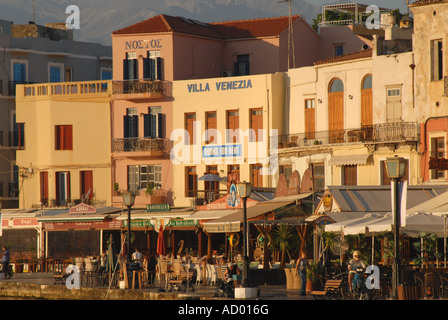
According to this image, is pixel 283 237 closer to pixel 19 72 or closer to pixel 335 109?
Answer: pixel 335 109

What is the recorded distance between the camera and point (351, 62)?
4681 centimetres

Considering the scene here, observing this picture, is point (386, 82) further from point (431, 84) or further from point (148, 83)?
point (148, 83)

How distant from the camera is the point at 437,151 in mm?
42531

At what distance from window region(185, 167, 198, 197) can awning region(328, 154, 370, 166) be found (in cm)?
847

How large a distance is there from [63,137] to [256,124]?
11.0m

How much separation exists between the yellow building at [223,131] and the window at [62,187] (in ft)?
20.4

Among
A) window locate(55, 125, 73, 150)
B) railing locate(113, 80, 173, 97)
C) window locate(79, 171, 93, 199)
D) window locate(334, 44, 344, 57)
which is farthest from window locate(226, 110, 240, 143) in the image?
window locate(55, 125, 73, 150)

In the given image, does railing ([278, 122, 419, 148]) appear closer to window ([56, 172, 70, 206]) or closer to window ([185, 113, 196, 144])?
window ([185, 113, 196, 144])

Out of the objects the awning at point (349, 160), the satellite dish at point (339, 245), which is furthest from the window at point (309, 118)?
the satellite dish at point (339, 245)

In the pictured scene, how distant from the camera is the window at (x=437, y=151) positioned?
138 ft

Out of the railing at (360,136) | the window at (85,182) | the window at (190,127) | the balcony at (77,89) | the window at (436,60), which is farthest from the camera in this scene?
the window at (85,182)

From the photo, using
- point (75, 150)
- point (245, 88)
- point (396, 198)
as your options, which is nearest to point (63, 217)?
point (75, 150)

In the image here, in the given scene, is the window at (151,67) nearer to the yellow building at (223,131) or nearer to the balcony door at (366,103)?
the yellow building at (223,131)

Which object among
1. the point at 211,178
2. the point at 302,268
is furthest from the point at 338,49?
the point at 302,268
